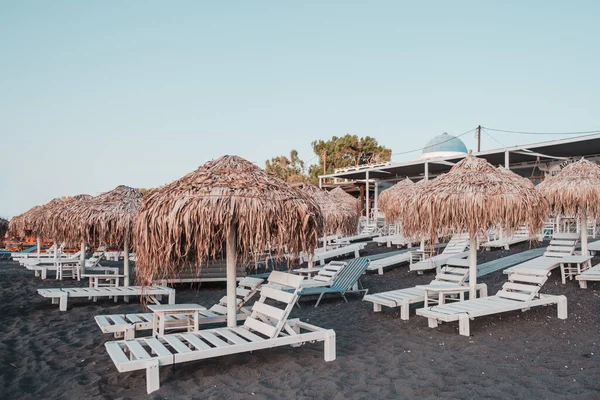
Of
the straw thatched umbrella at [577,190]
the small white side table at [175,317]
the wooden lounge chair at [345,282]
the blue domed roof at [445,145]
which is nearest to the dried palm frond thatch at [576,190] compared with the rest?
the straw thatched umbrella at [577,190]

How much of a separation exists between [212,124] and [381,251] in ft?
25.8

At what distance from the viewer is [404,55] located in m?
15.3

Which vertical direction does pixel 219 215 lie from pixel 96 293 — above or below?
above

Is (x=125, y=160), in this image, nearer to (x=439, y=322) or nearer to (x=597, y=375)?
(x=439, y=322)

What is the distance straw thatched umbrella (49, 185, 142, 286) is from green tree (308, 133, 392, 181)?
114 ft

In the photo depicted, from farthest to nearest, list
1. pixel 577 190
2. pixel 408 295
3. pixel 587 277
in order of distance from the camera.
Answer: pixel 577 190 → pixel 587 277 → pixel 408 295

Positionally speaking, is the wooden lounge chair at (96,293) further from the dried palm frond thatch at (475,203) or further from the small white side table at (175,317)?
the dried palm frond thatch at (475,203)

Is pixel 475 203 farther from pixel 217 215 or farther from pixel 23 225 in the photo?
pixel 23 225

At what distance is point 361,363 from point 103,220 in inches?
256

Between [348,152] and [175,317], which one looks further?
[348,152]

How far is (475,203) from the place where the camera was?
22.7 ft

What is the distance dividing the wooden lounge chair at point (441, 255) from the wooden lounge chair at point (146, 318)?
6.18 meters

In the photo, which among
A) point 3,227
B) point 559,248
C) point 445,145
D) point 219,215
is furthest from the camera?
point 445,145

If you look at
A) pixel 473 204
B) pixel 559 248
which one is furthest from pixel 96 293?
pixel 559 248
